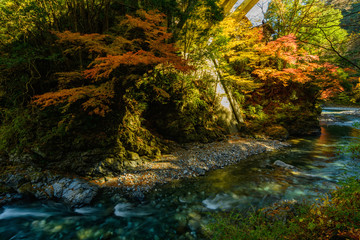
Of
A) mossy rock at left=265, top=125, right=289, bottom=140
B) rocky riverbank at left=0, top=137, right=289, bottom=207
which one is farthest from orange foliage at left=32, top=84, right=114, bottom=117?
mossy rock at left=265, top=125, right=289, bottom=140

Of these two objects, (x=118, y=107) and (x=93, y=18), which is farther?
(x=93, y=18)

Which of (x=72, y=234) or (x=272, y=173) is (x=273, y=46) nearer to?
(x=272, y=173)

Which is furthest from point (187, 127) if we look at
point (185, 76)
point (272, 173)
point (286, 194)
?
point (286, 194)

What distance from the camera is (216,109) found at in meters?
9.31

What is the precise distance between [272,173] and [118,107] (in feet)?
19.2

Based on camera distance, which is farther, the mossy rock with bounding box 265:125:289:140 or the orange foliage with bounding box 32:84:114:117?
the mossy rock with bounding box 265:125:289:140

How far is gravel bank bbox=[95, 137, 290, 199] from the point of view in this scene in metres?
4.52

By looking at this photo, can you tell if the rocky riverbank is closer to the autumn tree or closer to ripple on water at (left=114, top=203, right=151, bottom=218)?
ripple on water at (left=114, top=203, right=151, bottom=218)

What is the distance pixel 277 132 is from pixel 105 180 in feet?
31.2

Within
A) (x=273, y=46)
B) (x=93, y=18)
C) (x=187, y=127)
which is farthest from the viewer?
(x=273, y=46)

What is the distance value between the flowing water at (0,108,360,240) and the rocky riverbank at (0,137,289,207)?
23 centimetres

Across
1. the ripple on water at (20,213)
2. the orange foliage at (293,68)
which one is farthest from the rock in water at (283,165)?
the ripple on water at (20,213)

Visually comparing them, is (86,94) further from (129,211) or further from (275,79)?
(275,79)

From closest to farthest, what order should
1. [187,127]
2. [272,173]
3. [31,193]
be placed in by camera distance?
[31,193] → [272,173] → [187,127]
